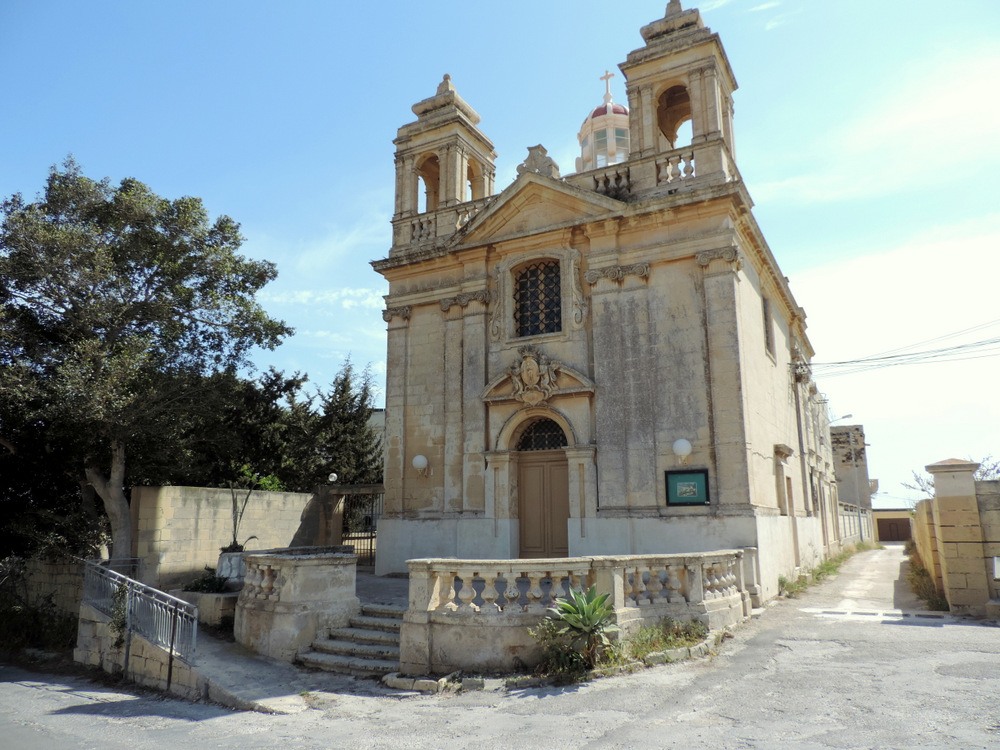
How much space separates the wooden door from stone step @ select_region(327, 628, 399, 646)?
193 inches

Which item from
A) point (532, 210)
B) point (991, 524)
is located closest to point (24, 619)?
point (532, 210)

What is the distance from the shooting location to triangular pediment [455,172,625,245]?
46.5 feet

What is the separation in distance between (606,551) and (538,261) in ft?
20.3

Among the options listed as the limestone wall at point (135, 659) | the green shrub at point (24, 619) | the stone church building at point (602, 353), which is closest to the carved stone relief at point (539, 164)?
the stone church building at point (602, 353)

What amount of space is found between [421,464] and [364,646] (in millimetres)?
6074

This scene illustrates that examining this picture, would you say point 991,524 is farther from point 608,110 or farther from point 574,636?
point 608,110

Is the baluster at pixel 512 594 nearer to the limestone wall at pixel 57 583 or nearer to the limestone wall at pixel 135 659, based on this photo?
the limestone wall at pixel 135 659

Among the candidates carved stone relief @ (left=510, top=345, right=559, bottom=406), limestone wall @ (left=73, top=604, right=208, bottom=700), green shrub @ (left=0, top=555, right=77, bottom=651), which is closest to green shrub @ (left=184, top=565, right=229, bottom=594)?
limestone wall @ (left=73, top=604, right=208, bottom=700)

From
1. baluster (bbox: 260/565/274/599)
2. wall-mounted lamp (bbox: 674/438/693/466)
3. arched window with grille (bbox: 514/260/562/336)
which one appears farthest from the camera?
arched window with grille (bbox: 514/260/562/336)

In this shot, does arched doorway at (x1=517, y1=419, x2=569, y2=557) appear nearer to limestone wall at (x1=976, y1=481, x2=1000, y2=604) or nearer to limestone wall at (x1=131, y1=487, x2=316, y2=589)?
limestone wall at (x1=131, y1=487, x2=316, y2=589)

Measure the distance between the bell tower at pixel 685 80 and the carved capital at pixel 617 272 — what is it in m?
2.21

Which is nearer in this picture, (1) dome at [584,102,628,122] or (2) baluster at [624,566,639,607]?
(2) baluster at [624,566,639,607]

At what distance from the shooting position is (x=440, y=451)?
15133mm

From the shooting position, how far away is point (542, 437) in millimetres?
14367
